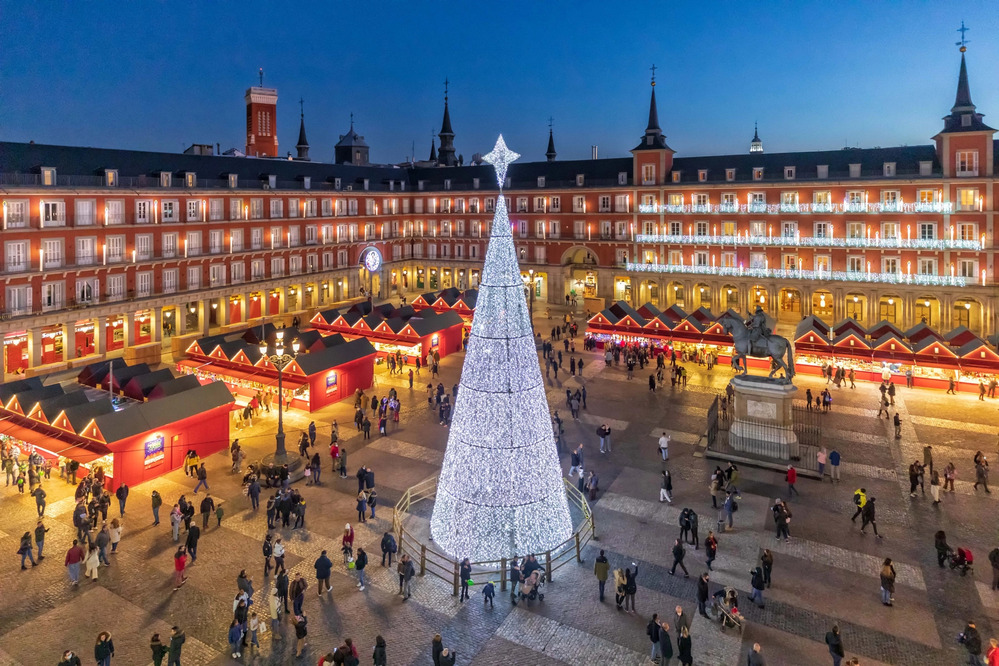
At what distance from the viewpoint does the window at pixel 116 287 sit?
4288 centimetres

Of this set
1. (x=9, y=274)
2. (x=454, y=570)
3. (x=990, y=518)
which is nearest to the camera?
(x=454, y=570)

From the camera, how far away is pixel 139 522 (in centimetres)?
2069

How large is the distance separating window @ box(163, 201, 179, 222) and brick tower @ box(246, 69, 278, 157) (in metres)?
31.4

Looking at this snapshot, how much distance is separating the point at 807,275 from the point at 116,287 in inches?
2260

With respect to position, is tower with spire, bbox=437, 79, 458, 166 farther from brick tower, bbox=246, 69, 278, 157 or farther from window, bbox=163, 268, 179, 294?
window, bbox=163, 268, 179, 294

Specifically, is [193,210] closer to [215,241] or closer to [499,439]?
[215,241]

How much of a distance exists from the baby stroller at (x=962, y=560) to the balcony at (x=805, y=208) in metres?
41.7

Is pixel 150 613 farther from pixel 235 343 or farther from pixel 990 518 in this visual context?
pixel 990 518

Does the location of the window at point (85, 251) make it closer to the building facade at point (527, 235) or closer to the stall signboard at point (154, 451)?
the building facade at point (527, 235)

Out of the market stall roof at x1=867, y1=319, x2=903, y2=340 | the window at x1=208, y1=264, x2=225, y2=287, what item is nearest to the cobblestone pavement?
the market stall roof at x1=867, y1=319, x2=903, y2=340

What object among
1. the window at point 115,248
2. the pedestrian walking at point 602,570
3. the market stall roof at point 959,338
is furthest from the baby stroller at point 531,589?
the window at point 115,248

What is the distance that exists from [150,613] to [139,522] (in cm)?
604

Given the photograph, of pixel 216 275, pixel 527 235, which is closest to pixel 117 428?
pixel 216 275

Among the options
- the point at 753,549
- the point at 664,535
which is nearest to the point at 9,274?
the point at 664,535
